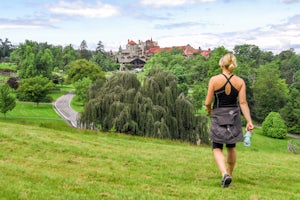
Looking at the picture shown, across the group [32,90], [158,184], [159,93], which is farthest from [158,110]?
[32,90]

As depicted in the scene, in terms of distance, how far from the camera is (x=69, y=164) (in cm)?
698

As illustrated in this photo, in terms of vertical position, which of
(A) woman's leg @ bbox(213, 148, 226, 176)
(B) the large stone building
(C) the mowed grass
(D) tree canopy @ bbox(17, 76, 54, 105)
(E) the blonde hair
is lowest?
(C) the mowed grass

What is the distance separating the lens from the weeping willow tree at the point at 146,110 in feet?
66.6

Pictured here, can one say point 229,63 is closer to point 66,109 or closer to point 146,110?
point 146,110

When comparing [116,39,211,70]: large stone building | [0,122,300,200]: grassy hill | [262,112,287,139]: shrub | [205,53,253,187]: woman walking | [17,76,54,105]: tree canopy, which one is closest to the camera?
[0,122,300,200]: grassy hill

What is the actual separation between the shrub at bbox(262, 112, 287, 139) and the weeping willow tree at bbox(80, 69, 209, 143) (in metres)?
28.1

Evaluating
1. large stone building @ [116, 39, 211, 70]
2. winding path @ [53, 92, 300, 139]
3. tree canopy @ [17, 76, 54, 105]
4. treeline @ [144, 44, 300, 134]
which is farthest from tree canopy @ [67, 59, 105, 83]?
large stone building @ [116, 39, 211, 70]

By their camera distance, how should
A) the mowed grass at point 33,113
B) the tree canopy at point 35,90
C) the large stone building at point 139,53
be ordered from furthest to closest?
1. the large stone building at point 139,53
2. the tree canopy at point 35,90
3. the mowed grass at point 33,113

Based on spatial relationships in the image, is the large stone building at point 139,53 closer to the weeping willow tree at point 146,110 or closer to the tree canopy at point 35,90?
the tree canopy at point 35,90

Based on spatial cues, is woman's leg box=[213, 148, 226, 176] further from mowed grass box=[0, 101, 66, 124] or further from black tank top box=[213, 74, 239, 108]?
mowed grass box=[0, 101, 66, 124]

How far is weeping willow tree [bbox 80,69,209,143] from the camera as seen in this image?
66.6 feet

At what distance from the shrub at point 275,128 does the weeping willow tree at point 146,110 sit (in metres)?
28.1

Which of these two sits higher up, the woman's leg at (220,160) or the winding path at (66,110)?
the woman's leg at (220,160)

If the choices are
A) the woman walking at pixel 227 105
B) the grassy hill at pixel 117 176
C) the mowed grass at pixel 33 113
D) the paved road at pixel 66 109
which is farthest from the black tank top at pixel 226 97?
the mowed grass at pixel 33 113
